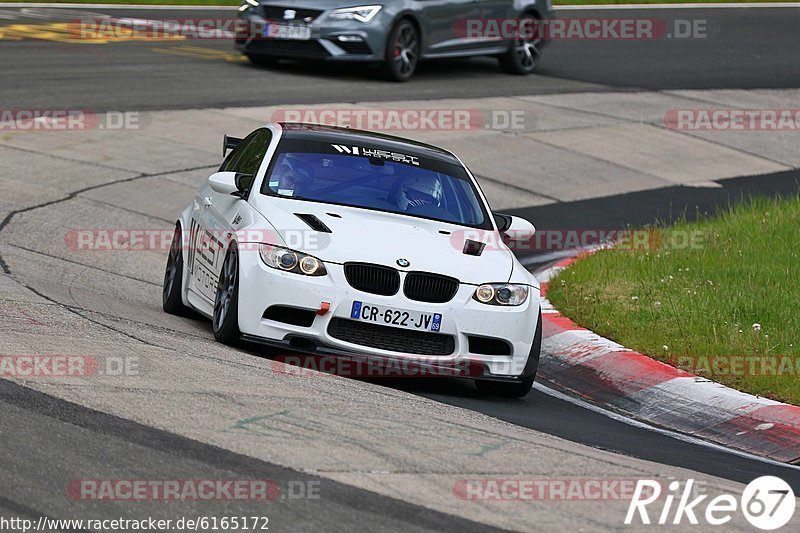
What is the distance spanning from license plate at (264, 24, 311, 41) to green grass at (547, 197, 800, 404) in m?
8.56

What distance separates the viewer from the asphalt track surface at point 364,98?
5754 mm

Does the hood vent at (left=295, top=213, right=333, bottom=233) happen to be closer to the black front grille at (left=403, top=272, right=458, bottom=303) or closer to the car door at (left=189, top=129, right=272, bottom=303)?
the car door at (left=189, top=129, right=272, bottom=303)

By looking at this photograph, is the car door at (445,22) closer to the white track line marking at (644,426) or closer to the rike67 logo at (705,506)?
the white track line marking at (644,426)

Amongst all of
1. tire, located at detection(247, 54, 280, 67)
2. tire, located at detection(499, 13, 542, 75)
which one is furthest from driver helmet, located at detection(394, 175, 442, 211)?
tire, located at detection(499, 13, 542, 75)

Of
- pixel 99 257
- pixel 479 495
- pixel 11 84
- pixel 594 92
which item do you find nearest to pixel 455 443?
pixel 479 495

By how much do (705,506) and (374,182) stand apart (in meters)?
4.06

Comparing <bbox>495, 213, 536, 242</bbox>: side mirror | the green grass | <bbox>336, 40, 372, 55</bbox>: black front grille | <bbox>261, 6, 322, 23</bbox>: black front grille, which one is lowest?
the green grass

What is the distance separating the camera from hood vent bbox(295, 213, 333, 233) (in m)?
8.66

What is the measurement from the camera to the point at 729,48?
28.6m

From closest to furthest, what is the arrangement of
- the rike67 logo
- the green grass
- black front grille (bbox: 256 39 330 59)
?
the rike67 logo
the green grass
black front grille (bbox: 256 39 330 59)

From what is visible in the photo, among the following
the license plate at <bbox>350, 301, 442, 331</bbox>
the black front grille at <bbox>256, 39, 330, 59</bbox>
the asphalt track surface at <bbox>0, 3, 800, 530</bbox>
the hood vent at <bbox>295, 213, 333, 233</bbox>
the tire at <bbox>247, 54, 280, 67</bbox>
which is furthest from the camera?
the tire at <bbox>247, 54, 280, 67</bbox>

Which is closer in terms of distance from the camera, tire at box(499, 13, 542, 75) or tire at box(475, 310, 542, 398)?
tire at box(475, 310, 542, 398)

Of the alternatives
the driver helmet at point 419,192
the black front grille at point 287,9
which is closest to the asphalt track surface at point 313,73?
the black front grille at point 287,9

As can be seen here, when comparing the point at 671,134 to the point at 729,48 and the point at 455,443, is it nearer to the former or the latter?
the point at 729,48
